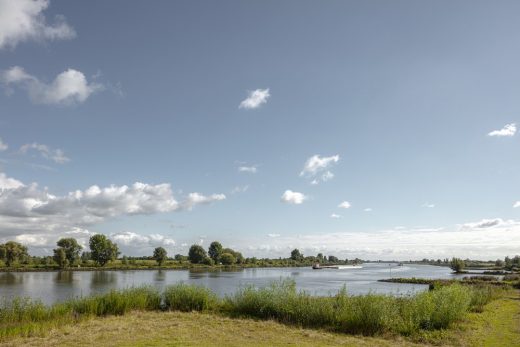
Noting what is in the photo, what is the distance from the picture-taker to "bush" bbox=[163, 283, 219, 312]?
26.5 m

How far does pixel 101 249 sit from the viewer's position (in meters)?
134

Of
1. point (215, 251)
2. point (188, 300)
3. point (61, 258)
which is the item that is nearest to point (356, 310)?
point (188, 300)

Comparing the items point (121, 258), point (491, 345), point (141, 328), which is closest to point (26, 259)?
point (121, 258)

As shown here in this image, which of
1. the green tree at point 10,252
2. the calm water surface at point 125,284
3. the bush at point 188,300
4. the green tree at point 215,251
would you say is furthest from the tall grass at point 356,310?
the green tree at point 215,251

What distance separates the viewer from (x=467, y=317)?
1013 inches

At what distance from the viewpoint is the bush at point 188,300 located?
87.0ft

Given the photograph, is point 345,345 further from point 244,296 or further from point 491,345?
point 244,296

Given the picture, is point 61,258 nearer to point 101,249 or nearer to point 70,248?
point 70,248

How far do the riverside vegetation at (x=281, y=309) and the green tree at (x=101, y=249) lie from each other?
114943 mm

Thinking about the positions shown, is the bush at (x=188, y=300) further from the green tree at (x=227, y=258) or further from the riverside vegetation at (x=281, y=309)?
the green tree at (x=227, y=258)

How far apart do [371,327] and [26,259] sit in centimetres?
13956

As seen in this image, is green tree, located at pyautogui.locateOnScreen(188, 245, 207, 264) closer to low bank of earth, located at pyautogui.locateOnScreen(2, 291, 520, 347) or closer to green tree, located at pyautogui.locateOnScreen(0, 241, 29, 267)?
green tree, located at pyautogui.locateOnScreen(0, 241, 29, 267)

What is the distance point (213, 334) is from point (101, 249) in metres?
126

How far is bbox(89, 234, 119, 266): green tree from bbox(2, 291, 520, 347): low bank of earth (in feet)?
388
